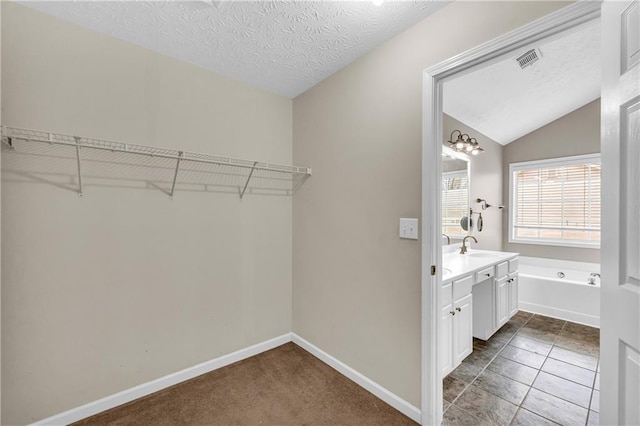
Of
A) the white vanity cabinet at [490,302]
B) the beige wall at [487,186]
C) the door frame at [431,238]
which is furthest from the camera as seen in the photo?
the beige wall at [487,186]

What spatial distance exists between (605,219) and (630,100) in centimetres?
38

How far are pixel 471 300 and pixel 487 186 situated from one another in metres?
2.29

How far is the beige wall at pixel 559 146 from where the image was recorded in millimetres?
3656

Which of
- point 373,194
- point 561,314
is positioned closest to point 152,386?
point 373,194

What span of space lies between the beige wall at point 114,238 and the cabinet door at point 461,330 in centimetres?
157

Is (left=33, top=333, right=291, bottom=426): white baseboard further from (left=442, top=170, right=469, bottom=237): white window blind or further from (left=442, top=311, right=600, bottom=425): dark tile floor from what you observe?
(left=442, top=170, right=469, bottom=237): white window blind

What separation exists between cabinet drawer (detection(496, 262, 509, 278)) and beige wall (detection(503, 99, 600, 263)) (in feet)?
5.80

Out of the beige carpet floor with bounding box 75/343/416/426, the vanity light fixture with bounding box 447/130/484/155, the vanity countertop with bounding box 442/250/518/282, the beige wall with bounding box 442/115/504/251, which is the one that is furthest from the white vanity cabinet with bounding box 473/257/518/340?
the beige carpet floor with bounding box 75/343/416/426

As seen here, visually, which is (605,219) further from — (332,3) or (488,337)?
(488,337)

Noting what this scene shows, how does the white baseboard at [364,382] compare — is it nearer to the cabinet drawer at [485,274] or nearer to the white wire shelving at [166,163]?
the cabinet drawer at [485,274]

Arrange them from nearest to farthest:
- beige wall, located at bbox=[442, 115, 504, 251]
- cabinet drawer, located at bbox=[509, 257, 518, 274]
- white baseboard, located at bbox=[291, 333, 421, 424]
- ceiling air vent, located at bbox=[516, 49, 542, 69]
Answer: white baseboard, located at bbox=[291, 333, 421, 424]
ceiling air vent, located at bbox=[516, 49, 542, 69]
cabinet drawer, located at bbox=[509, 257, 518, 274]
beige wall, located at bbox=[442, 115, 504, 251]

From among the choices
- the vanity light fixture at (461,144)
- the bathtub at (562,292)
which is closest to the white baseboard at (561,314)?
the bathtub at (562,292)

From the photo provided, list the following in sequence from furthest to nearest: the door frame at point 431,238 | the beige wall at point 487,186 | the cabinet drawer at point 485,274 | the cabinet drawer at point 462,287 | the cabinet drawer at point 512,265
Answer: the beige wall at point 487,186
the cabinet drawer at point 512,265
the cabinet drawer at point 485,274
the cabinet drawer at point 462,287
the door frame at point 431,238

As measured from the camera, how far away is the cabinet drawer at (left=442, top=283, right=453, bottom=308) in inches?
74.3
